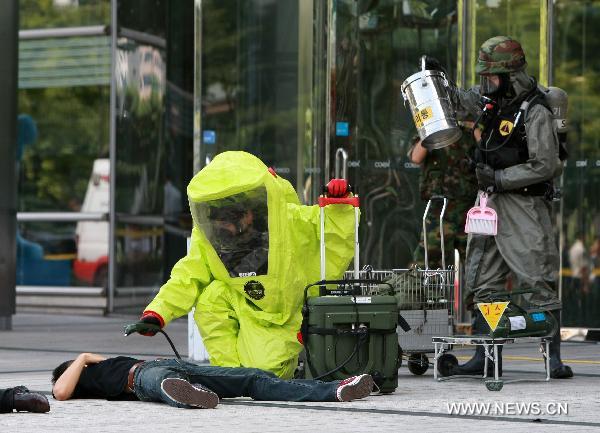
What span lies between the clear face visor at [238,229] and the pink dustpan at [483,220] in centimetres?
142

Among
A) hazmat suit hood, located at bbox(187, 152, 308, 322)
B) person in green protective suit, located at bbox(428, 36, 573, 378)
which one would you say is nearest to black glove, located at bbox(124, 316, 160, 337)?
hazmat suit hood, located at bbox(187, 152, 308, 322)

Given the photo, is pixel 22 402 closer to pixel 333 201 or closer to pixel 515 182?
pixel 333 201

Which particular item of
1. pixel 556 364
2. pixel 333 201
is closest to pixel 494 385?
pixel 556 364

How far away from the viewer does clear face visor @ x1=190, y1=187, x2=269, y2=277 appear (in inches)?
358

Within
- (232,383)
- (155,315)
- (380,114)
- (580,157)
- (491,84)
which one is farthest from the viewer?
(380,114)

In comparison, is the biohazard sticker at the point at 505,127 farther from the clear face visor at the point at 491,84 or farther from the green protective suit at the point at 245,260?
the green protective suit at the point at 245,260

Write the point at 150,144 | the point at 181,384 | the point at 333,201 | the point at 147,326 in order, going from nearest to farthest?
the point at 181,384
the point at 147,326
the point at 333,201
the point at 150,144

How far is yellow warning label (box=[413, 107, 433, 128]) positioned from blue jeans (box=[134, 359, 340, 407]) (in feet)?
7.17

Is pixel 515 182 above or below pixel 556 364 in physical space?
above

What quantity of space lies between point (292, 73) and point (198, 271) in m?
6.46

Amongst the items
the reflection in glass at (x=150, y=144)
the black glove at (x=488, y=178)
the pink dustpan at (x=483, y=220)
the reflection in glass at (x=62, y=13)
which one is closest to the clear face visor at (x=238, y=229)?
the pink dustpan at (x=483, y=220)

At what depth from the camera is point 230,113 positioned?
15.6 m

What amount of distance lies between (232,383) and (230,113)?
7.73 metres

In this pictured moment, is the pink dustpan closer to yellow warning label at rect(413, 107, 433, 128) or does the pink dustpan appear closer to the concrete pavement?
yellow warning label at rect(413, 107, 433, 128)
